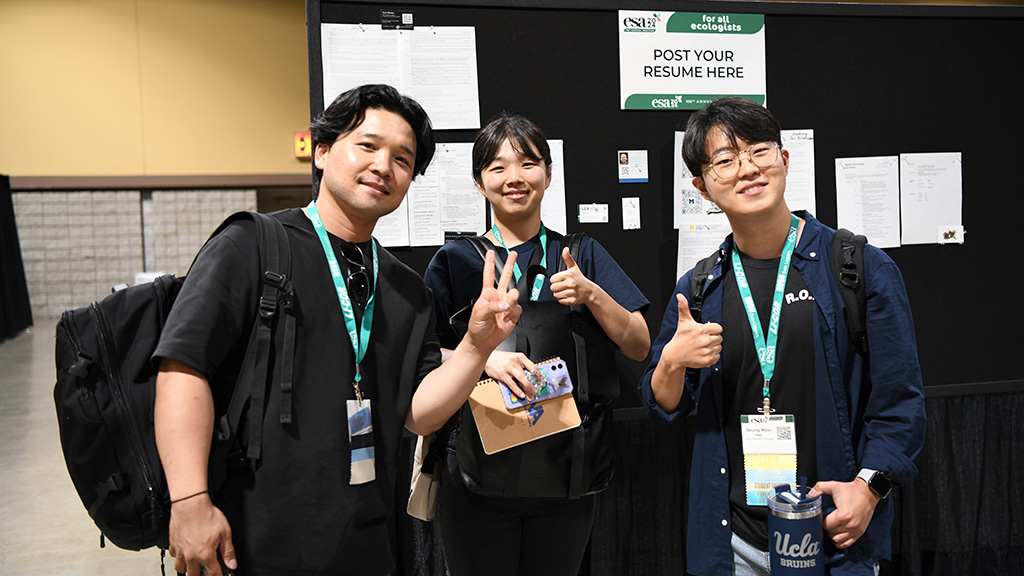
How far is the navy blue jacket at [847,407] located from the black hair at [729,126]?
253 mm

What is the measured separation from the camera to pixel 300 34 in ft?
33.6

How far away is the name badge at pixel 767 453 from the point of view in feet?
4.83

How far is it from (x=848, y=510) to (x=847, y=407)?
9.5 inches

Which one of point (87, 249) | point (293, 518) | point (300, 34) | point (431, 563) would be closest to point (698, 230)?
point (431, 563)

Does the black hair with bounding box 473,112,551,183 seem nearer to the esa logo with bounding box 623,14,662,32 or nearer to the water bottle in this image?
the esa logo with bounding box 623,14,662,32

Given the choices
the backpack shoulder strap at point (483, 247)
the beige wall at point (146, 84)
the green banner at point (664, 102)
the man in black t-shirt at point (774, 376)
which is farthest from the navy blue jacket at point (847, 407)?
the beige wall at point (146, 84)

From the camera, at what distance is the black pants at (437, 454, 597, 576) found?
5.89 feet

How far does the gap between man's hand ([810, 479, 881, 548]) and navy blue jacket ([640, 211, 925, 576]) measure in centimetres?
6

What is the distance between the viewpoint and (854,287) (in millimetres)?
1488

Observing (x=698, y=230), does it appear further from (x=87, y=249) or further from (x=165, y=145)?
(x=87, y=249)

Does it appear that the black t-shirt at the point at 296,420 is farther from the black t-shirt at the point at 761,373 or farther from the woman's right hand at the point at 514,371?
the black t-shirt at the point at 761,373

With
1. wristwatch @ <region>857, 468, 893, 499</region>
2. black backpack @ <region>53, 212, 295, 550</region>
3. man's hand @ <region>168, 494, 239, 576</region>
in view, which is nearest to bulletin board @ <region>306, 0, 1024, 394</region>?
wristwatch @ <region>857, 468, 893, 499</region>

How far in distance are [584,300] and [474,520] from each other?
0.68m

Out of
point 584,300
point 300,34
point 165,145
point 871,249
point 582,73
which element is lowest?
point 584,300
